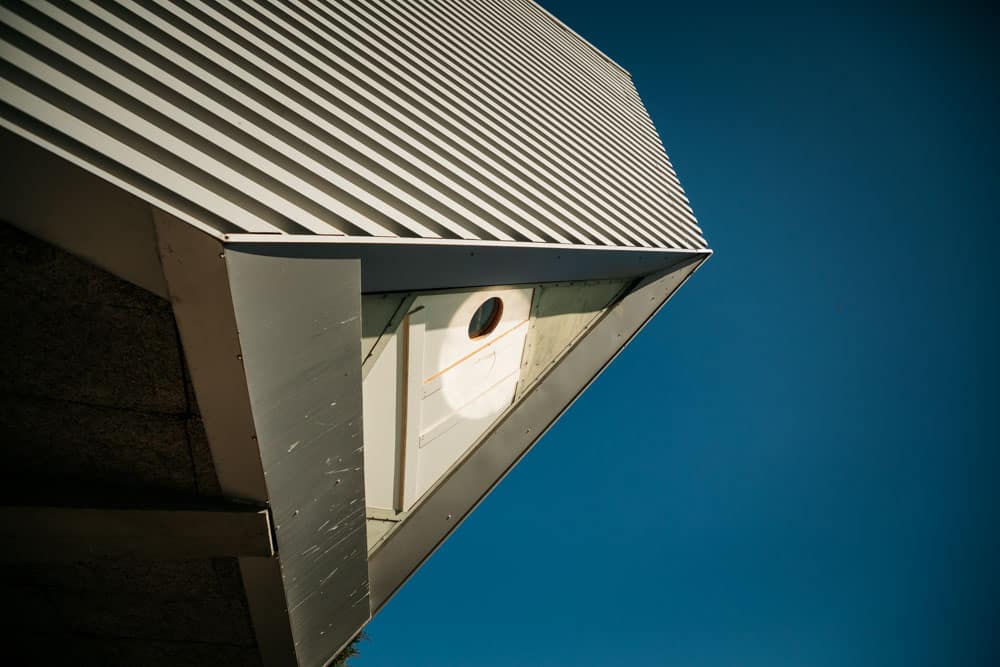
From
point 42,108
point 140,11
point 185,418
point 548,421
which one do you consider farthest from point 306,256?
point 548,421

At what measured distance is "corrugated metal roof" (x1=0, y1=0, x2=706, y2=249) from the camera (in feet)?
4.20

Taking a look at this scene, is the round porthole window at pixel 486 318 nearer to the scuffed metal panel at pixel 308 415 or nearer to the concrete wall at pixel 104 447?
the scuffed metal panel at pixel 308 415

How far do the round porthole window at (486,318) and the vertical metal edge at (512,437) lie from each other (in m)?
1.12

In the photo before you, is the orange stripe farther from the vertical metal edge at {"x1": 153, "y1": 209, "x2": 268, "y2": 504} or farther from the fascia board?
the vertical metal edge at {"x1": 153, "y1": 209, "x2": 268, "y2": 504}

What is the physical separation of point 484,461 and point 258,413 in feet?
8.93

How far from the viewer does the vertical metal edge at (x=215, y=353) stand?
118 centimetres

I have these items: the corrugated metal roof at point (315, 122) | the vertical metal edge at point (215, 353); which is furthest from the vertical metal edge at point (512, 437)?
the vertical metal edge at point (215, 353)

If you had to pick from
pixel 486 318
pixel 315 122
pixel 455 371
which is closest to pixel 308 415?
pixel 315 122

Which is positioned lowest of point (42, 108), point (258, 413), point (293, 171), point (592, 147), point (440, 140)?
point (258, 413)

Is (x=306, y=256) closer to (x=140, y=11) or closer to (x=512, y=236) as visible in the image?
(x=512, y=236)

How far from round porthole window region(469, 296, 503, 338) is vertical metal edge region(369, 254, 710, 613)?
1121mm

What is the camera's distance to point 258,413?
4.92 ft

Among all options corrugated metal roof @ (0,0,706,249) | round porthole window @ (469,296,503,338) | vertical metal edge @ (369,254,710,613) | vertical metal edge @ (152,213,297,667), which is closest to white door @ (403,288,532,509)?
round porthole window @ (469,296,503,338)

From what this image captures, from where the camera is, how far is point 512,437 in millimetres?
4102
